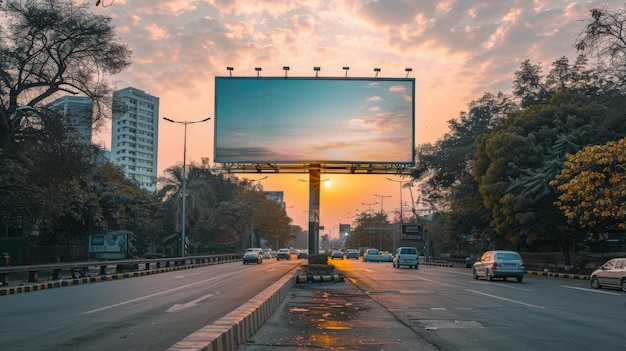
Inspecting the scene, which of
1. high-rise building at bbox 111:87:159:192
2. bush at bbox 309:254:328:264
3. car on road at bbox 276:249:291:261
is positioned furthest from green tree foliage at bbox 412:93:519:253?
high-rise building at bbox 111:87:159:192

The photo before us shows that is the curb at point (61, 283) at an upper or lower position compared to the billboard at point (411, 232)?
lower

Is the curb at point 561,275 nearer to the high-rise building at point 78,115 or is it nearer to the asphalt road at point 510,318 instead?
the asphalt road at point 510,318

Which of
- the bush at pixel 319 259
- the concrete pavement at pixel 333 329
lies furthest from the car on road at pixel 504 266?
the concrete pavement at pixel 333 329

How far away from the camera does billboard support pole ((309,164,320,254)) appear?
3972cm

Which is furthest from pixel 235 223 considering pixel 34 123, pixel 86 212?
pixel 34 123

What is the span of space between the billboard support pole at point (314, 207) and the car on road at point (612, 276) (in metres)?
18.8

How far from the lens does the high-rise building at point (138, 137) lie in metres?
163

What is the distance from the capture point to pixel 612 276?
2398 centimetres

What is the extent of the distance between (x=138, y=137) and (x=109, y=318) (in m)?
161

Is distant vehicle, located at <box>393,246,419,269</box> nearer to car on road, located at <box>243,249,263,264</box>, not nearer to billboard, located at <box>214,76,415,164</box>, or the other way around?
billboard, located at <box>214,76,415,164</box>

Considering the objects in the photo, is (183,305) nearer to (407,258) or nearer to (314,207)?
(314,207)

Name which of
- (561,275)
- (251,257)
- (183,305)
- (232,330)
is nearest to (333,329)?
(232,330)

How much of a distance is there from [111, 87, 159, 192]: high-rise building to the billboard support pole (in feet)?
413

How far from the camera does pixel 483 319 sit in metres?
Answer: 13.0
